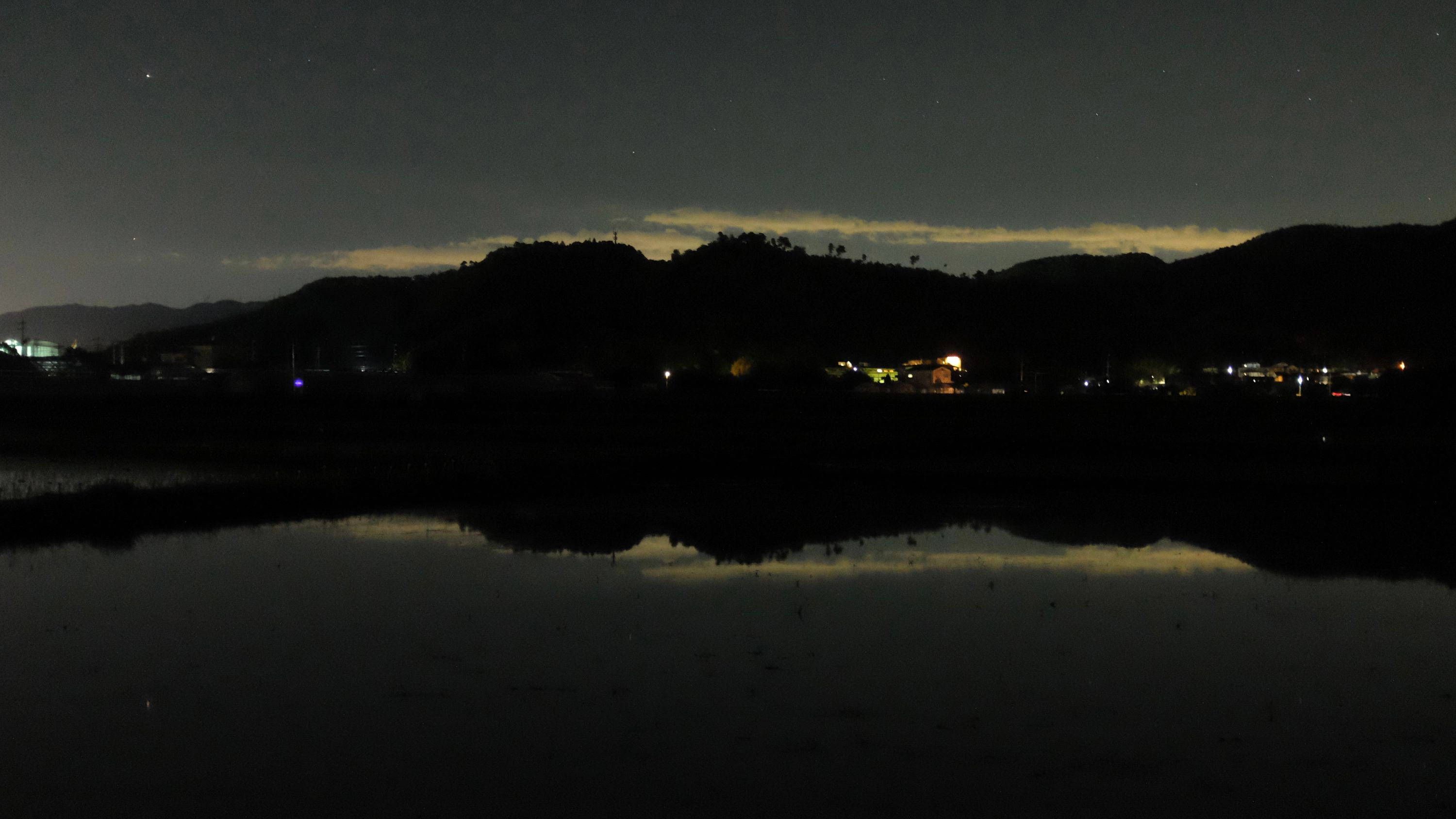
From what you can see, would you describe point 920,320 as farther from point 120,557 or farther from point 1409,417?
point 120,557

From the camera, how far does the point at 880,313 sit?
151875 mm

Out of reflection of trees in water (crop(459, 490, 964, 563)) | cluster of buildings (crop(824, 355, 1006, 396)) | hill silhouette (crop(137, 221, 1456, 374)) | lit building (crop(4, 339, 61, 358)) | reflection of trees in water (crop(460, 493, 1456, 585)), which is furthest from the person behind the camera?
lit building (crop(4, 339, 61, 358))

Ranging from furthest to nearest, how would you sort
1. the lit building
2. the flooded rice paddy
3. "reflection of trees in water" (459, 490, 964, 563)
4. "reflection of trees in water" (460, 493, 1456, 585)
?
the lit building < "reflection of trees in water" (459, 490, 964, 563) < "reflection of trees in water" (460, 493, 1456, 585) < the flooded rice paddy

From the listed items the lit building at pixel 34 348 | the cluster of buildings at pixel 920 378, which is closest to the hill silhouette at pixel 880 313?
the cluster of buildings at pixel 920 378

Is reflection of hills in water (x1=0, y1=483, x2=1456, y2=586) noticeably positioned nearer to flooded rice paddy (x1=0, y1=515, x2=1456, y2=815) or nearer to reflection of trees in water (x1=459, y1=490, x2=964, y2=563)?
reflection of trees in water (x1=459, y1=490, x2=964, y2=563)

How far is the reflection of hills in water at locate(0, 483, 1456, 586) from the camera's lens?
16500mm

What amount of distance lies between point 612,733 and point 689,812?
1.44 metres

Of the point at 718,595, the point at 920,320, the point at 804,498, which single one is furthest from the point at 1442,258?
the point at 718,595

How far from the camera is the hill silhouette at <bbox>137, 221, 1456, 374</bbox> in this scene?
Answer: 11650 centimetres

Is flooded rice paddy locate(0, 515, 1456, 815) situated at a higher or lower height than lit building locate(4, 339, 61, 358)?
lower

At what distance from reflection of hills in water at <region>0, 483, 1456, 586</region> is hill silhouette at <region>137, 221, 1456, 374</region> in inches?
2202

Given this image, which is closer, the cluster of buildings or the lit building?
the cluster of buildings

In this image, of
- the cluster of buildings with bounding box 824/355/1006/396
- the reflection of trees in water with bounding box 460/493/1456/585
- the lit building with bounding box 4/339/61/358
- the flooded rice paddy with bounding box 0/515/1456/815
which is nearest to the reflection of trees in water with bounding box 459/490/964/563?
the reflection of trees in water with bounding box 460/493/1456/585

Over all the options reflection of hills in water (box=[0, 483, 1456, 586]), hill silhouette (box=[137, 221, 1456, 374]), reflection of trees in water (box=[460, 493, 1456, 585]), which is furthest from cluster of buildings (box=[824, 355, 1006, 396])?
reflection of trees in water (box=[460, 493, 1456, 585])
